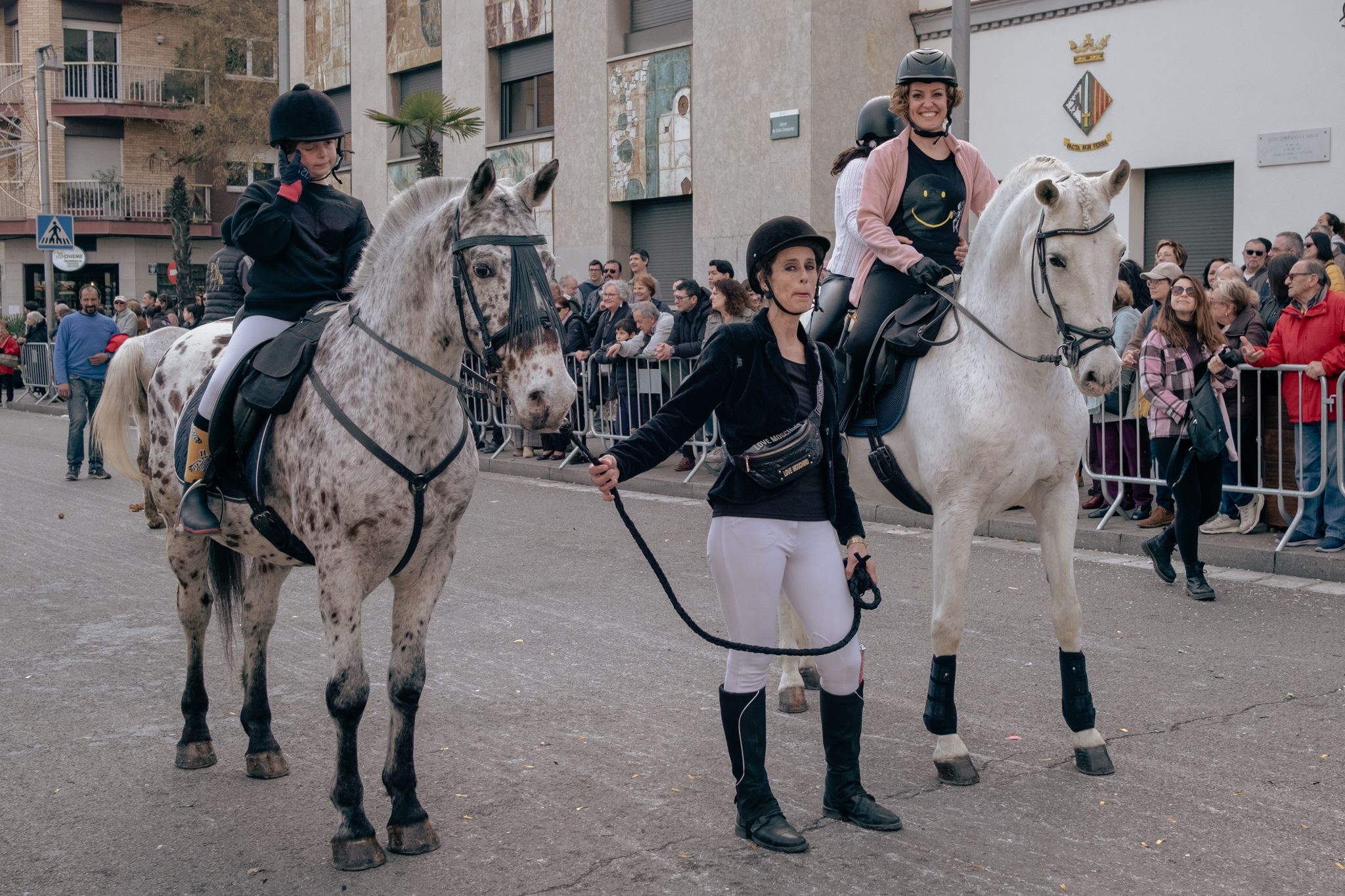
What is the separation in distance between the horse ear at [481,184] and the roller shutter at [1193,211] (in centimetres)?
1275

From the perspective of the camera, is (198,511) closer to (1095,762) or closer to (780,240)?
(780,240)

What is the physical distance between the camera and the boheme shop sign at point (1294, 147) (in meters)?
14.2

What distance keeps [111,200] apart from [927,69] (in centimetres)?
4599

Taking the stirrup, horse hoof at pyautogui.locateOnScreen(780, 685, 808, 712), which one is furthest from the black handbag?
the stirrup

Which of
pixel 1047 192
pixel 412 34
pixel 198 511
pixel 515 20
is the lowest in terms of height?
pixel 198 511

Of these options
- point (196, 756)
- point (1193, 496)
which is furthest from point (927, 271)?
point (1193, 496)

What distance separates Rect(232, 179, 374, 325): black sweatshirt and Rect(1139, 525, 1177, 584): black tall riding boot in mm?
5994

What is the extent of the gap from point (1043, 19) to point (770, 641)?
1450 centimetres

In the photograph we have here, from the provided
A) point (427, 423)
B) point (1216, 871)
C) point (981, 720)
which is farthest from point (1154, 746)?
point (427, 423)

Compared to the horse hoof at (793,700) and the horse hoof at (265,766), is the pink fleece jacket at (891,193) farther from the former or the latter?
the horse hoof at (265,766)

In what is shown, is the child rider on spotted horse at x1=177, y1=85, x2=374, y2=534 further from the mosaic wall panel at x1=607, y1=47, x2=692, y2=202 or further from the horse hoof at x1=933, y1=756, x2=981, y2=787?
the mosaic wall panel at x1=607, y1=47, x2=692, y2=202

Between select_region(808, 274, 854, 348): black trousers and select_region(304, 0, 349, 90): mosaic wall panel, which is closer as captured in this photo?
select_region(808, 274, 854, 348): black trousers

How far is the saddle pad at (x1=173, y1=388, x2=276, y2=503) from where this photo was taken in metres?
4.96

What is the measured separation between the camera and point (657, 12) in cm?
2317
